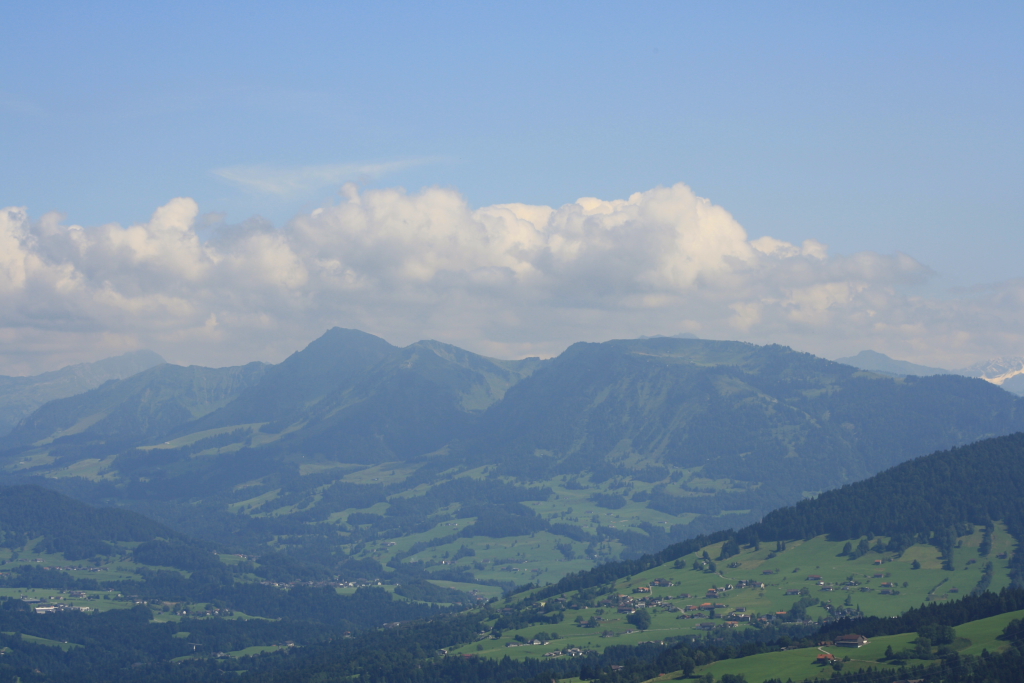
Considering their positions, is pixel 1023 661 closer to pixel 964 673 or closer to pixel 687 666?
pixel 964 673

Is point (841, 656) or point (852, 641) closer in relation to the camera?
point (841, 656)

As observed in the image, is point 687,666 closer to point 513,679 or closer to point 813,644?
point 813,644

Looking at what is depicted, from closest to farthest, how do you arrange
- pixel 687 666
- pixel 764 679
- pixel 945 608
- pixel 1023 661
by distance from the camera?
1. pixel 1023 661
2. pixel 764 679
3. pixel 687 666
4. pixel 945 608

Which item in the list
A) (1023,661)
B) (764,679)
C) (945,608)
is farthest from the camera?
(945,608)

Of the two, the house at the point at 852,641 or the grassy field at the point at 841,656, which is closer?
the grassy field at the point at 841,656

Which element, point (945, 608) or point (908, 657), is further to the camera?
point (945, 608)

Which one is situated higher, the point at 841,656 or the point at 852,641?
the point at 852,641

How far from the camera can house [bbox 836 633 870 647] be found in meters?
177

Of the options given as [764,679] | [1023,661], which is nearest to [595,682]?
[764,679]

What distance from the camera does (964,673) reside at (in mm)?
149500

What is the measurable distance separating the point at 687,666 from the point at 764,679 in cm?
1888

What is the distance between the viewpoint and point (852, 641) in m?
178

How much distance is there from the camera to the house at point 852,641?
177000 mm

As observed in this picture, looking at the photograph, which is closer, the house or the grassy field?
the grassy field
